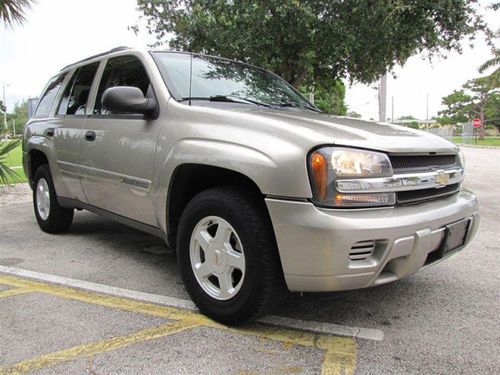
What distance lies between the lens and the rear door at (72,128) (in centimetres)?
445

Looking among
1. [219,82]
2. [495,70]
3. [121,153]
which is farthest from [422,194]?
[495,70]

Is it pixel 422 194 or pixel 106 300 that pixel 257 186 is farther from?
pixel 106 300

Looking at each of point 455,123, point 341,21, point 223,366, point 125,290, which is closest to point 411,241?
point 223,366

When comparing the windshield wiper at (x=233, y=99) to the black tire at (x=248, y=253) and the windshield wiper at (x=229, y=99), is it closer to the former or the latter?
the windshield wiper at (x=229, y=99)

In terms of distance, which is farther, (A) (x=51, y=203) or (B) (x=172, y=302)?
(A) (x=51, y=203)

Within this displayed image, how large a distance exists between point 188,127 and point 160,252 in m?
1.92

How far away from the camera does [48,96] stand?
5555mm

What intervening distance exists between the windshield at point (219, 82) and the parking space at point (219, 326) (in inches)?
59.9

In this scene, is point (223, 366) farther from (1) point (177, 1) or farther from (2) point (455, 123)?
(2) point (455, 123)

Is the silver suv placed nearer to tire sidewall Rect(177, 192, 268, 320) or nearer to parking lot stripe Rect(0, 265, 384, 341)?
tire sidewall Rect(177, 192, 268, 320)

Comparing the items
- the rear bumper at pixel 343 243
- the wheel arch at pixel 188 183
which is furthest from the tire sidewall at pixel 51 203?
the rear bumper at pixel 343 243

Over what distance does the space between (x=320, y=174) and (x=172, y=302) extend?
1552 mm

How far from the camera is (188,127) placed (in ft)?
10.3

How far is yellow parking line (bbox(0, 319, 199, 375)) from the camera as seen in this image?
97.0 inches
